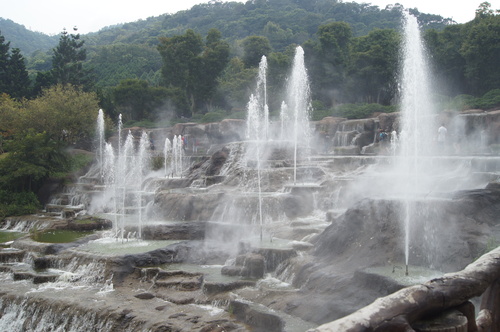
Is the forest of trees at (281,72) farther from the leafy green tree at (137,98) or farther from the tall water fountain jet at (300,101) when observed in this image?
the tall water fountain jet at (300,101)

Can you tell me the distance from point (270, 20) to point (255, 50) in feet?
127

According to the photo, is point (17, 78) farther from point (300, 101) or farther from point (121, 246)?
point (121, 246)

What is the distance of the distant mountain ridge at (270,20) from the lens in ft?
230

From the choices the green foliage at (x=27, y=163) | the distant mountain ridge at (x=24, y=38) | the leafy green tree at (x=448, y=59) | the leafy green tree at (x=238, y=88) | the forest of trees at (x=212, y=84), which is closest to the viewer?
the green foliage at (x=27, y=163)

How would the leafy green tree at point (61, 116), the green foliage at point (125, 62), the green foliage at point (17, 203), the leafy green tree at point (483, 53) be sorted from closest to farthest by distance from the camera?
the green foliage at point (17, 203)
the leafy green tree at point (61, 116)
the leafy green tree at point (483, 53)
the green foliage at point (125, 62)

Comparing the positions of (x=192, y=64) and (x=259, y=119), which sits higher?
(x=192, y=64)

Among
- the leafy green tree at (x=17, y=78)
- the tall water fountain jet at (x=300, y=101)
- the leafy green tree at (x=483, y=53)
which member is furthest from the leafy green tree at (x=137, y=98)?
the leafy green tree at (x=483, y=53)

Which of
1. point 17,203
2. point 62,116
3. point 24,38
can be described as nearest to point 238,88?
point 62,116

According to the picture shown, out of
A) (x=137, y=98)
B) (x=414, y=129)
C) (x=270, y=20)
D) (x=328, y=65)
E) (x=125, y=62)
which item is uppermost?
(x=270, y=20)

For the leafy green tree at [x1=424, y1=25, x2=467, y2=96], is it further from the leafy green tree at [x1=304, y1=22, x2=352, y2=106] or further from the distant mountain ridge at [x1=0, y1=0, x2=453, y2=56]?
the distant mountain ridge at [x1=0, y1=0, x2=453, y2=56]

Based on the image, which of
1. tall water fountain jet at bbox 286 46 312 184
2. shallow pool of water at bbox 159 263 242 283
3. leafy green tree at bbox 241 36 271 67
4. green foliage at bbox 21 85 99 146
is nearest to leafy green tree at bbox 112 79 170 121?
green foliage at bbox 21 85 99 146

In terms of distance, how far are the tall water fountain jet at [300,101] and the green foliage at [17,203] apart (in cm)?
1171

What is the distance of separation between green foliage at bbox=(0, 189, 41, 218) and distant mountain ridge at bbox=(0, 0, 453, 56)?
49875mm

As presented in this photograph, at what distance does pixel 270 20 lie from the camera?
81.0 metres
